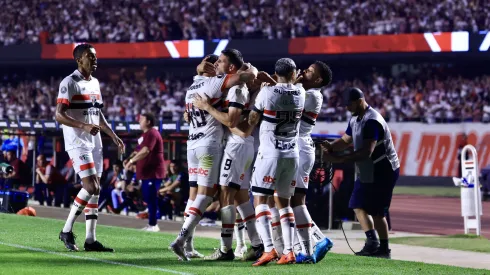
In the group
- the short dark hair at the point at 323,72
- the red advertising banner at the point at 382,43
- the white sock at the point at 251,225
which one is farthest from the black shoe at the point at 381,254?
the red advertising banner at the point at 382,43

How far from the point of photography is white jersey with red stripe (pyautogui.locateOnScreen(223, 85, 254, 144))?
10484 millimetres

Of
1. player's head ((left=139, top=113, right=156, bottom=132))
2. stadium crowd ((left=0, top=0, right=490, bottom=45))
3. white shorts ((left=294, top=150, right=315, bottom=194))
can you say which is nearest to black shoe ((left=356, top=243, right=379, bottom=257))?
white shorts ((left=294, top=150, right=315, bottom=194))

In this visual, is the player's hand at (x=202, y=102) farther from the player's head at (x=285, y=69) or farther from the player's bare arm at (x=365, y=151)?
the player's bare arm at (x=365, y=151)

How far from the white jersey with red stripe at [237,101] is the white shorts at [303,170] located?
64cm

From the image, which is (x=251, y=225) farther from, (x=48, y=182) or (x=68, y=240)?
(x=48, y=182)

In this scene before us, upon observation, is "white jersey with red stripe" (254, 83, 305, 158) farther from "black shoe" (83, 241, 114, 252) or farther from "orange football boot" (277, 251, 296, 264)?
"black shoe" (83, 241, 114, 252)

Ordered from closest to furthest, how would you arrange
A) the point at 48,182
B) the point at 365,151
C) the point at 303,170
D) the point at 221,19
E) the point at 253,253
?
the point at 253,253
the point at 303,170
the point at 365,151
the point at 48,182
the point at 221,19

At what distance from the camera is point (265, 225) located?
10531mm

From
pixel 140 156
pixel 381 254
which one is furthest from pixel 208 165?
pixel 140 156

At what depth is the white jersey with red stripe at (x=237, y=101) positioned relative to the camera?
34.4 feet

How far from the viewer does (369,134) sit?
12.2 metres

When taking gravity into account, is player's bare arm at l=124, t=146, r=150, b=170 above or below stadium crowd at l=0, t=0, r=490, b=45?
below

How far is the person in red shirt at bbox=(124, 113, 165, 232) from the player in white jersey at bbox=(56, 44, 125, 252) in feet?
15.4

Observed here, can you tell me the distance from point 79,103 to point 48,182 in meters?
11.2
